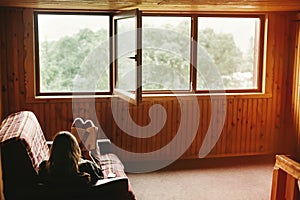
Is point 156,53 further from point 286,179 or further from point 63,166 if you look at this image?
point 286,179

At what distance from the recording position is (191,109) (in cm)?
498

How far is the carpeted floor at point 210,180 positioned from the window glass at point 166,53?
1.03 m

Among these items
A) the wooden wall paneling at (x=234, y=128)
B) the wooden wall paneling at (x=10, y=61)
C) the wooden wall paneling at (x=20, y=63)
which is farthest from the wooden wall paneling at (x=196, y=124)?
the wooden wall paneling at (x=10, y=61)

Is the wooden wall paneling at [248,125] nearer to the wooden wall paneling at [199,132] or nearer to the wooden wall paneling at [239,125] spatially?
the wooden wall paneling at [239,125]

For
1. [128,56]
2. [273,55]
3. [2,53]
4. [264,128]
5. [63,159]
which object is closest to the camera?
[63,159]

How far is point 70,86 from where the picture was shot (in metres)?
4.80

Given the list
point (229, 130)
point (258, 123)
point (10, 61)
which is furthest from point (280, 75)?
point (10, 61)

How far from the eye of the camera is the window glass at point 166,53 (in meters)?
4.92

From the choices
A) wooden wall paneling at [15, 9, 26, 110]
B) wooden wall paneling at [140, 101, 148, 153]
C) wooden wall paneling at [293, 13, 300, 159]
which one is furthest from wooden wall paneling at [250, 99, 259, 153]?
wooden wall paneling at [15, 9, 26, 110]

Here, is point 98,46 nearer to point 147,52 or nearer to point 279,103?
point 147,52

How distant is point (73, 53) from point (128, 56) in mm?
850

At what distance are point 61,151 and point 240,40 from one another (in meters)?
3.29

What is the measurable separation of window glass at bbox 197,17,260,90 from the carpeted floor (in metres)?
0.99

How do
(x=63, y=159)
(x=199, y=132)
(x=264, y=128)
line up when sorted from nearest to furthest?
1. (x=63, y=159)
2. (x=199, y=132)
3. (x=264, y=128)
